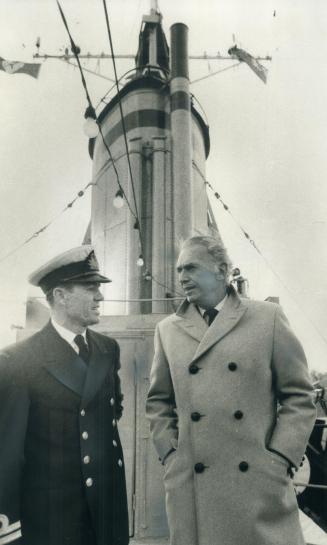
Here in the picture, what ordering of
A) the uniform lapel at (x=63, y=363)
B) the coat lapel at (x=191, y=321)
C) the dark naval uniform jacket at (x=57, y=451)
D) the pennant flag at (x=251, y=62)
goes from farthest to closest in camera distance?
the pennant flag at (x=251, y=62) < the coat lapel at (x=191, y=321) < the uniform lapel at (x=63, y=363) < the dark naval uniform jacket at (x=57, y=451)

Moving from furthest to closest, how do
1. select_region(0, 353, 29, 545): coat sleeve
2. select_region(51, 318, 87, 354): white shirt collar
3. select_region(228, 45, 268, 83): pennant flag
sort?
select_region(228, 45, 268, 83): pennant flag
select_region(51, 318, 87, 354): white shirt collar
select_region(0, 353, 29, 545): coat sleeve

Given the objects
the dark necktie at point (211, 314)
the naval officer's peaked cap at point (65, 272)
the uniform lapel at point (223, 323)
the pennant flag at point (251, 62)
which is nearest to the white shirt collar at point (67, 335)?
the naval officer's peaked cap at point (65, 272)

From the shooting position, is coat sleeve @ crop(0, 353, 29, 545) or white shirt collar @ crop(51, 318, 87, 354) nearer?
coat sleeve @ crop(0, 353, 29, 545)

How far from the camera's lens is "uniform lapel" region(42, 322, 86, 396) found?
2201 mm

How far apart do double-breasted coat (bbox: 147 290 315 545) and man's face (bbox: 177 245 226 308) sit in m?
0.10

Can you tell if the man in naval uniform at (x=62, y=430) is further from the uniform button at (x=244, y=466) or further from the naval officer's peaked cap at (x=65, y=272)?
the uniform button at (x=244, y=466)

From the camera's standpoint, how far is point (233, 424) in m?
2.15

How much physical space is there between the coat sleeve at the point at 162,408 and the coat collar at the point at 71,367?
0.35 metres

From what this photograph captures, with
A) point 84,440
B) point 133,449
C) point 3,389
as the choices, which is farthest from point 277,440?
point 133,449

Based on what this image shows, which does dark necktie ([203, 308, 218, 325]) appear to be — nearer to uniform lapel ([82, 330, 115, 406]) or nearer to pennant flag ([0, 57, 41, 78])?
uniform lapel ([82, 330, 115, 406])

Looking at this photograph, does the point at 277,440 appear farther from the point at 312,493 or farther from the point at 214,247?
the point at 312,493

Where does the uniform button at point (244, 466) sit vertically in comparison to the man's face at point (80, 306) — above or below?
below

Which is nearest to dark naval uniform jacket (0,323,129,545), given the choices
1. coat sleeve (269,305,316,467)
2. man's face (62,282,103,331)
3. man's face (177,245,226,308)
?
man's face (62,282,103,331)

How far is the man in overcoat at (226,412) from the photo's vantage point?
2.04 meters
